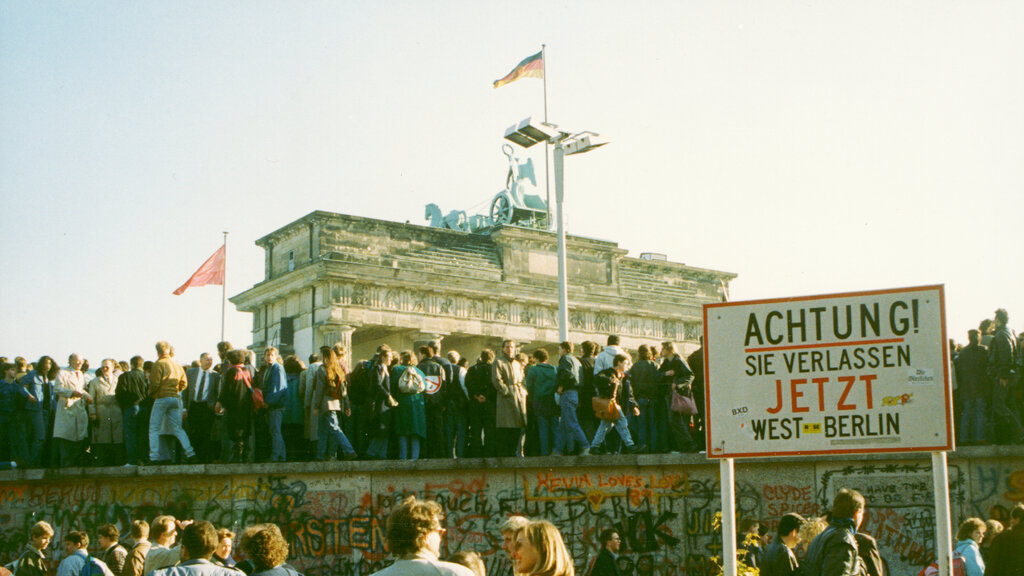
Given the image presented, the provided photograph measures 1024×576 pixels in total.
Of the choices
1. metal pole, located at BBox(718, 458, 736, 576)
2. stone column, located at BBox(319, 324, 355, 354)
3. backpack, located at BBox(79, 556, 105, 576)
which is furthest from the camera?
stone column, located at BBox(319, 324, 355, 354)

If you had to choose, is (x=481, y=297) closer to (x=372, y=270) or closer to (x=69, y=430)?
(x=372, y=270)

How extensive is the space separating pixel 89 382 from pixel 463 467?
5.31 metres

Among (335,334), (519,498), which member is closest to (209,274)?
(335,334)

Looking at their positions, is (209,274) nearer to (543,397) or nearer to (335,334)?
(335,334)

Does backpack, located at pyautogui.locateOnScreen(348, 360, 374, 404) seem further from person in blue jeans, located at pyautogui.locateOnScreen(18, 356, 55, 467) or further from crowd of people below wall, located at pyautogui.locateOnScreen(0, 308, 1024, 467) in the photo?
person in blue jeans, located at pyautogui.locateOnScreen(18, 356, 55, 467)

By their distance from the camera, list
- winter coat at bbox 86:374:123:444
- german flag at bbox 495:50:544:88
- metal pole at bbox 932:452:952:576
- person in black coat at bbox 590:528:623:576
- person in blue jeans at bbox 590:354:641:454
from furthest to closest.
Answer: german flag at bbox 495:50:544:88, winter coat at bbox 86:374:123:444, person in blue jeans at bbox 590:354:641:454, person in black coat at bbox 590:528:623:576, metal pole at bbox 932:452:952:576

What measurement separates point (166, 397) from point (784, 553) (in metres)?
9.09

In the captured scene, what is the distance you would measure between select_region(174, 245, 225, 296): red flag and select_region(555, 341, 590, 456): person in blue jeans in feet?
71.2

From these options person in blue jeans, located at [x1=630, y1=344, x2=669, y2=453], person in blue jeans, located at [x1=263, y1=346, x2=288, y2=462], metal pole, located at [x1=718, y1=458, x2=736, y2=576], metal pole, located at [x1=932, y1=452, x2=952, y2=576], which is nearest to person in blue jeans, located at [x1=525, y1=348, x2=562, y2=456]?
person in blue jeans, located at [x1=630, y1=344, x2=669, y2=453]

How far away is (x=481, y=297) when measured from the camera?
52344mm

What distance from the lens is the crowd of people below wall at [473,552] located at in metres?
6.00

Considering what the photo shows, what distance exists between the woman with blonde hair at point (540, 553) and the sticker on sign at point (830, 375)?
1133 millimetres

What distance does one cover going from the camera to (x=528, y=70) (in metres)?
29.9

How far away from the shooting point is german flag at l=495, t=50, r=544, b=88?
29.9 meters
